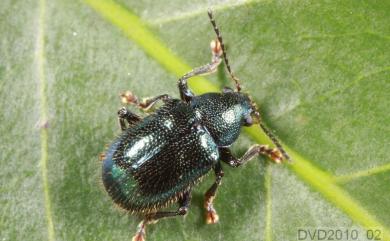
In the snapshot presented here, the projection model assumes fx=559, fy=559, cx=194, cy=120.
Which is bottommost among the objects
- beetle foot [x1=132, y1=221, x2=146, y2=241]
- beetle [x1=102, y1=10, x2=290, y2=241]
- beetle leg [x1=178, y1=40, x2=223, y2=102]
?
beetle foot [x1=132, y1=221, x2=146, y2=241]

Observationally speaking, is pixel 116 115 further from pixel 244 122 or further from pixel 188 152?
pixel 244 122

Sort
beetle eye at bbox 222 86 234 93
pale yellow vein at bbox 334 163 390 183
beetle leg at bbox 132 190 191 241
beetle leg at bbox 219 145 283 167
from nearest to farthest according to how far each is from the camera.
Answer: pale yellow vein at bbox 334 163 390 183, beetle leg at bbox 219 145 283 167, beetle leg at bbox 132 190 191 241, beetle eye at bbox 222 86 234 93

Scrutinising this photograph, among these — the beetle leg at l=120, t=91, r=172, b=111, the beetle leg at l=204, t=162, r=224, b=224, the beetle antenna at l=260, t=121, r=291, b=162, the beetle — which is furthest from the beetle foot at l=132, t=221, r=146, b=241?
the beetle antenna at l=260, t=121, r=291, b=162

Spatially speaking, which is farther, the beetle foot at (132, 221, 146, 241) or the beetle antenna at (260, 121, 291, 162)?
the beetle foot at (132, 221, 146, 241)

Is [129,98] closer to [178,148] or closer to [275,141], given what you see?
[178,148]

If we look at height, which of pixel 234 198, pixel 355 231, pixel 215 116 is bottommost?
pixel 355 231

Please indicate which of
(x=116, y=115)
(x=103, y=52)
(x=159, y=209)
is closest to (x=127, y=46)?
(x=103, y=52)

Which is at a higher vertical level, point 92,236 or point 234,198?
point 92,236

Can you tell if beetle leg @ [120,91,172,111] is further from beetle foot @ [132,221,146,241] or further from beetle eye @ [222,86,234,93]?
beetle foot @ [132,221,146,241]
